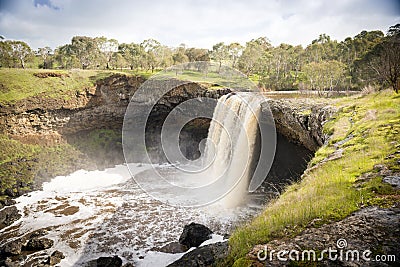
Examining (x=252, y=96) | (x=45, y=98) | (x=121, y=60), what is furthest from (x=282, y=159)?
(x=121, y=60)

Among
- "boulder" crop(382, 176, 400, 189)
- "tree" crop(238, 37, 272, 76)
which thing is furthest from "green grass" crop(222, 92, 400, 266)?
"tree" crop(238, 37, 272, 76)

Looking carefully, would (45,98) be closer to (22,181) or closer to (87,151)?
(87,151)

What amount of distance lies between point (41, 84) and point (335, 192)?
28440 millimetres

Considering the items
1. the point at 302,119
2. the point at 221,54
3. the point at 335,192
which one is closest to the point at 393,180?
the point at 335,192

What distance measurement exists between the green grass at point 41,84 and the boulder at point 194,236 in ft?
71.2

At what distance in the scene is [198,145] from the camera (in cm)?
3052

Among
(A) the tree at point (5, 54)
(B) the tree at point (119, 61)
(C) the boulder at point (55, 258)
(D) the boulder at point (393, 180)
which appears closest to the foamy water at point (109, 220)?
(C) the boulder at point (55, 258)

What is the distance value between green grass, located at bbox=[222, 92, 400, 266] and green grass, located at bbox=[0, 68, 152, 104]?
26.1 m

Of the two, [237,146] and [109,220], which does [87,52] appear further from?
[237,146]

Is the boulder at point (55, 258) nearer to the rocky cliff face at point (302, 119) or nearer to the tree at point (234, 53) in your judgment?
the rocky cliff face at point (302, 119)

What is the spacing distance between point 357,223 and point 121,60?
132 feet

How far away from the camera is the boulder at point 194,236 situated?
36.3 ft

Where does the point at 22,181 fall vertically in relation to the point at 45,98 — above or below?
below

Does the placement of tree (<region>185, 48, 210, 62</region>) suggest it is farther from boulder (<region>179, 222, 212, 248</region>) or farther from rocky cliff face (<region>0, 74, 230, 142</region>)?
boulder (<region>179, 222, 212, 248</region>)
